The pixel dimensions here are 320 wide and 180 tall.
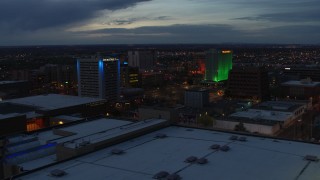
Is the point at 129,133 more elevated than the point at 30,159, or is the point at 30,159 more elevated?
the point at 129,133

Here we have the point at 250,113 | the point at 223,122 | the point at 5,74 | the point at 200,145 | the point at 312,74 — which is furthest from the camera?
the point at 5,74

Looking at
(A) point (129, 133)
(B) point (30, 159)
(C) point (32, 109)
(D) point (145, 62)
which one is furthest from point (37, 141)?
(D) point (145, 62)

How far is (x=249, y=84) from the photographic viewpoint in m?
79.1

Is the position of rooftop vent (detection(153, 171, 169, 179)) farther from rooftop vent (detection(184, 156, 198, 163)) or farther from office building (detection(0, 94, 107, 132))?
office building (detection(0, 94, 107, 132))

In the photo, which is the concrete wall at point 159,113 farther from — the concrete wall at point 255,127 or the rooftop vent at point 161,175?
the rooftop vent at point 161,175

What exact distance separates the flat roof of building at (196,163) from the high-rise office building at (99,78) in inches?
2142

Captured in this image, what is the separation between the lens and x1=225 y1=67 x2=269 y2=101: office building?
254 ft

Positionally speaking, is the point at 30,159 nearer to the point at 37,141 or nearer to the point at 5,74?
the point at 37,141

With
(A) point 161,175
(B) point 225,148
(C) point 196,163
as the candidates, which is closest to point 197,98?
(B) point 225,148

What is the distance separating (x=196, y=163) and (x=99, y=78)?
61320 millimetres

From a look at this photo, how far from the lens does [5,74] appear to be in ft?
418

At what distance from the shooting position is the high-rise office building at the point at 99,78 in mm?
79500

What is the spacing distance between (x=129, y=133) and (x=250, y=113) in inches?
1036

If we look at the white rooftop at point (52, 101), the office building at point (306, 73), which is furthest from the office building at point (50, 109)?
the office building at point (306, 73)
